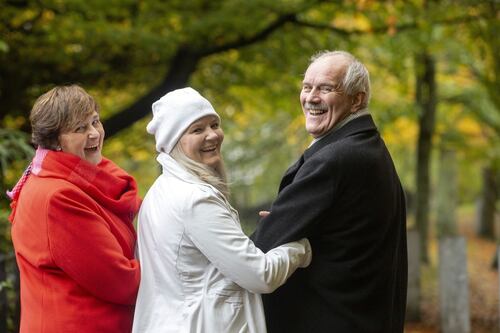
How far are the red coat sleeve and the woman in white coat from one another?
0.31 ft

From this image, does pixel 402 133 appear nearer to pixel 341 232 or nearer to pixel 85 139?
pixel 341 232

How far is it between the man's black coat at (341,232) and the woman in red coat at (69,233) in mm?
621

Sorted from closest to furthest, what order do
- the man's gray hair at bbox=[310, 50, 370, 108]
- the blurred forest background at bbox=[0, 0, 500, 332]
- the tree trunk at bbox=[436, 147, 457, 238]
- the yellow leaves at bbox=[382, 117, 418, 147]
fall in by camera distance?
the man's gray hair at bbox=[310, 50, 370, 108] → the blurred forest background at bbox=[0, 0, 500, 332] → the tree trunk at bbox=[436, 147, 457, 238] → the yellow leaves at bbox=[382, 117, 418, 147]

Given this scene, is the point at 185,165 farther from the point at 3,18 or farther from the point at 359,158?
the point at 3,18

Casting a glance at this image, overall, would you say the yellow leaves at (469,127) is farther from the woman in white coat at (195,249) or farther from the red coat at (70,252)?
the red coat at (70,252)

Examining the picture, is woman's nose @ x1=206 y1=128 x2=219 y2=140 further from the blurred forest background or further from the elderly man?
the blurred forest background

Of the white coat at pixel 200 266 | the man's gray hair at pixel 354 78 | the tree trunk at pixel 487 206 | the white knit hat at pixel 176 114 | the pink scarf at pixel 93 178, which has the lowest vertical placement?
the tree trunk at pixel 487 206

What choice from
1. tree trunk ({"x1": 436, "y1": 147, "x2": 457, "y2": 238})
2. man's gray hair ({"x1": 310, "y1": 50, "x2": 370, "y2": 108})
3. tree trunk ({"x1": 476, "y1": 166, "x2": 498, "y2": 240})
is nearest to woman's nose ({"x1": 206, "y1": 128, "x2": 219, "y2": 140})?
man's gray hair ({"x1": 310, "y1": 50, "x2": 370, "y2": 108})

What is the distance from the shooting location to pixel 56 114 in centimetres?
275

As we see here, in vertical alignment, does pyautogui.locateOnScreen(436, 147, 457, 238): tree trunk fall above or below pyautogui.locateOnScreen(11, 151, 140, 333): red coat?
below

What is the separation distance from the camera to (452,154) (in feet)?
37.7

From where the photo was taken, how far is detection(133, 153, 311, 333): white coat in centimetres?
260

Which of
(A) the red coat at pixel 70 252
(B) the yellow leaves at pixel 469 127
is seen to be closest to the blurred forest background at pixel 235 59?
(B) the yellow leaves at pixel 469 127

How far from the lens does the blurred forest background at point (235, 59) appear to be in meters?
7.73
